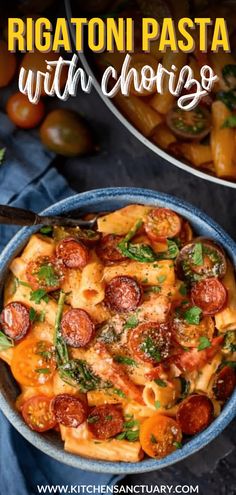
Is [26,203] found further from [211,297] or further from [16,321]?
[211,297]

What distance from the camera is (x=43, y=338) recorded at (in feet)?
8.00

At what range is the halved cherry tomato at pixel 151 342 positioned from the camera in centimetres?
232

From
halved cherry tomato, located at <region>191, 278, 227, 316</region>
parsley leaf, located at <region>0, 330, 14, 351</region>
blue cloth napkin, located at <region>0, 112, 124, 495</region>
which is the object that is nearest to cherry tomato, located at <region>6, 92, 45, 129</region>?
blue cloth napkin, located at <region>0, 112, 124, 495</region>

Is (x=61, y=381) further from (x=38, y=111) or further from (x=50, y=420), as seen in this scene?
(x=38, y=111)

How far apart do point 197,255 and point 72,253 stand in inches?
16.0

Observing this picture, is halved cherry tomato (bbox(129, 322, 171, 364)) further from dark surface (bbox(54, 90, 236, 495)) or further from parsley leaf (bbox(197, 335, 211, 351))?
dark surface (bbox(54, 90, 236, 495))

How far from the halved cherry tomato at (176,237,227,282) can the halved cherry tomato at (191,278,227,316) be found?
0.03 meters

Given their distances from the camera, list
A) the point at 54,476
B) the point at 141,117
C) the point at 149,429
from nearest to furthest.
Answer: the point at 149,429, the point at 141,117, the point at 54,476

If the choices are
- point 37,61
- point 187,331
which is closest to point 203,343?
point 187,331

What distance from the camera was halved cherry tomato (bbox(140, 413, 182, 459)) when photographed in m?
2.36

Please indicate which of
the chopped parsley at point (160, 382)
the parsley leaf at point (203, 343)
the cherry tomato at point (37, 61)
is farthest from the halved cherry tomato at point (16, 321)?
the cherry tomato at point (37, 61)

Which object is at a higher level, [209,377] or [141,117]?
[141,117]

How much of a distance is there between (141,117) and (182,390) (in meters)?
0.93

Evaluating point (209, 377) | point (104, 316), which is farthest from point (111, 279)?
point (209, 377)
